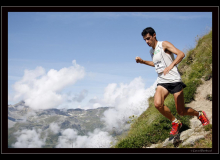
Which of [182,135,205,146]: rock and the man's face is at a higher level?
the man's face

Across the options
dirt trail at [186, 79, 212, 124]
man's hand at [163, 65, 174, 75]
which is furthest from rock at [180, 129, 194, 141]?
man's hand at [163, 65, 174, 75]

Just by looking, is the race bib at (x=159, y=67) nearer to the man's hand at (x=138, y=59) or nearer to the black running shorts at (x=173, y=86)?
the black running shorts at (x=173, y=86)

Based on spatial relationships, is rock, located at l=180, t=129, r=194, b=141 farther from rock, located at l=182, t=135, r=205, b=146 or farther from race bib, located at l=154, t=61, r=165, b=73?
race bib, located at l=154, t=61, r=165, b=73

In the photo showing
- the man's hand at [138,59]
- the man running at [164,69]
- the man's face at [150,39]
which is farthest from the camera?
the man's hand at [138,59]

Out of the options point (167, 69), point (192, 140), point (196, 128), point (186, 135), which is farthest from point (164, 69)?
point (196, 128)

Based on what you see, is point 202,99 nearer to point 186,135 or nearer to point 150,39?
point 186,135

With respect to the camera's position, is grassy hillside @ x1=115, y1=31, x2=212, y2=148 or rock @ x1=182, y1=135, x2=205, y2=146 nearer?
rock @ x1=182, y1=135, x2=205, y2=146

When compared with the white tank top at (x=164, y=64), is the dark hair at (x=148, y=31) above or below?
above

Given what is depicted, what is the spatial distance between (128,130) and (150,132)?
2.52m

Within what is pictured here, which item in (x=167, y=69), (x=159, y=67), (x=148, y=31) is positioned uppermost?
(x=148, y=31)

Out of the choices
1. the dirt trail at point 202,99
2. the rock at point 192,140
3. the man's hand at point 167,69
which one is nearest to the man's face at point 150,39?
the man's hand at point 167,69

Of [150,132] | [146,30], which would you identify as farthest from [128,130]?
[146,30]
